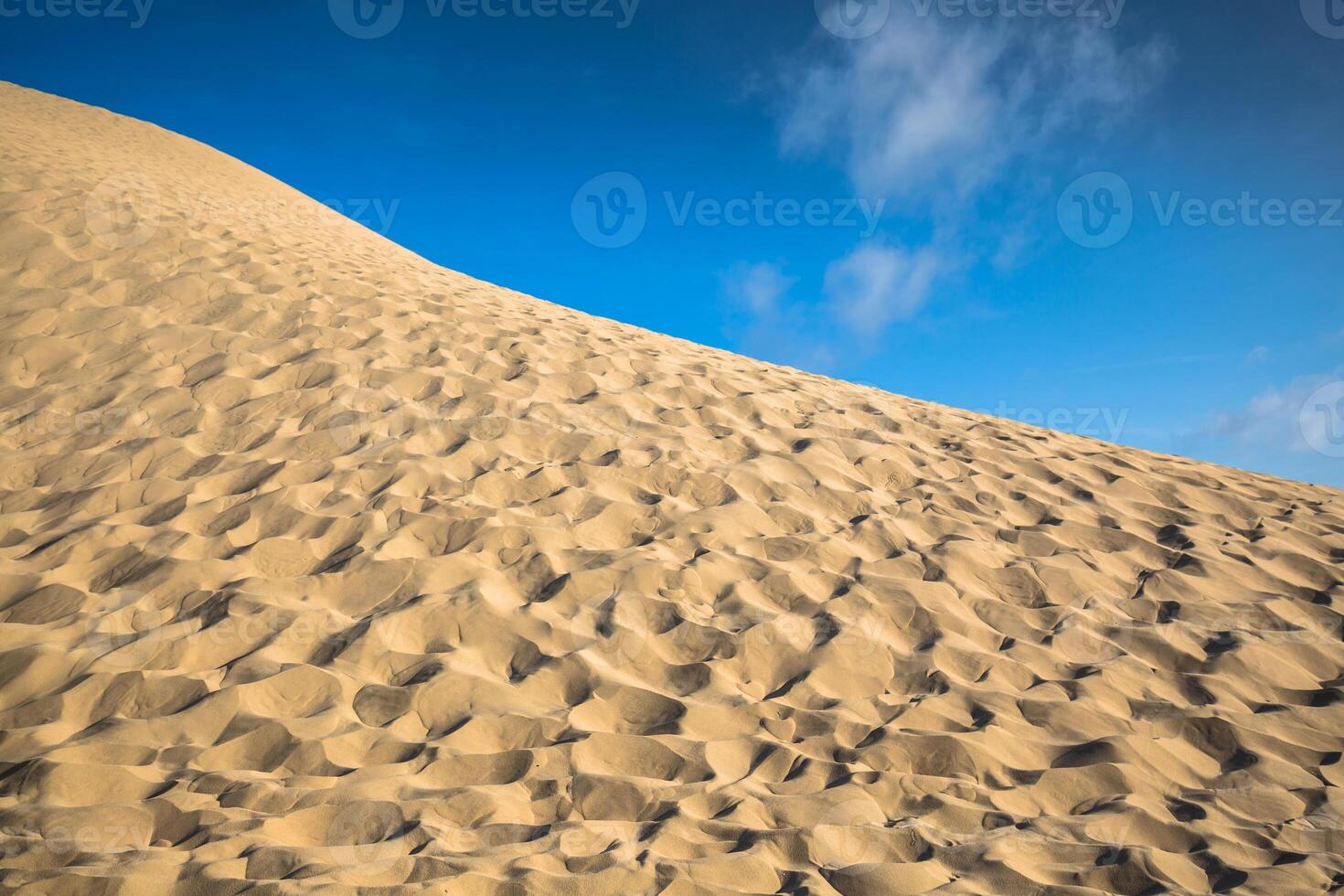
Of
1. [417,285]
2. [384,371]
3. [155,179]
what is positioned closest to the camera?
[384,371]

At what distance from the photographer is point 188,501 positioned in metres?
3.72

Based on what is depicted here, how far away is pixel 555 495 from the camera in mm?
4090

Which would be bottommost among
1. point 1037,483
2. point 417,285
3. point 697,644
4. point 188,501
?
point 188,501

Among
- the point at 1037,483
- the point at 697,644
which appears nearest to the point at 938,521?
the point at 1037,483

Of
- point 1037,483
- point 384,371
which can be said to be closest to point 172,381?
point 384,371

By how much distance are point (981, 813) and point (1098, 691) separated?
1.03m

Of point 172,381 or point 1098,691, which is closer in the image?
point 1098,691

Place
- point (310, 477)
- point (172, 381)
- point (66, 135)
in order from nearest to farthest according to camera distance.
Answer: point (310, 477) < point (172, 381) < point (66, 135)

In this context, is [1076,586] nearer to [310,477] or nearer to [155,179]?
[310,477]

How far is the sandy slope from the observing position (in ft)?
7.05

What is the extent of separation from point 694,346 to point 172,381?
5069mm

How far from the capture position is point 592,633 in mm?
3070

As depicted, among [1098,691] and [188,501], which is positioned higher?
[1098,691]

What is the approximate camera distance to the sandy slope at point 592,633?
2.15m
